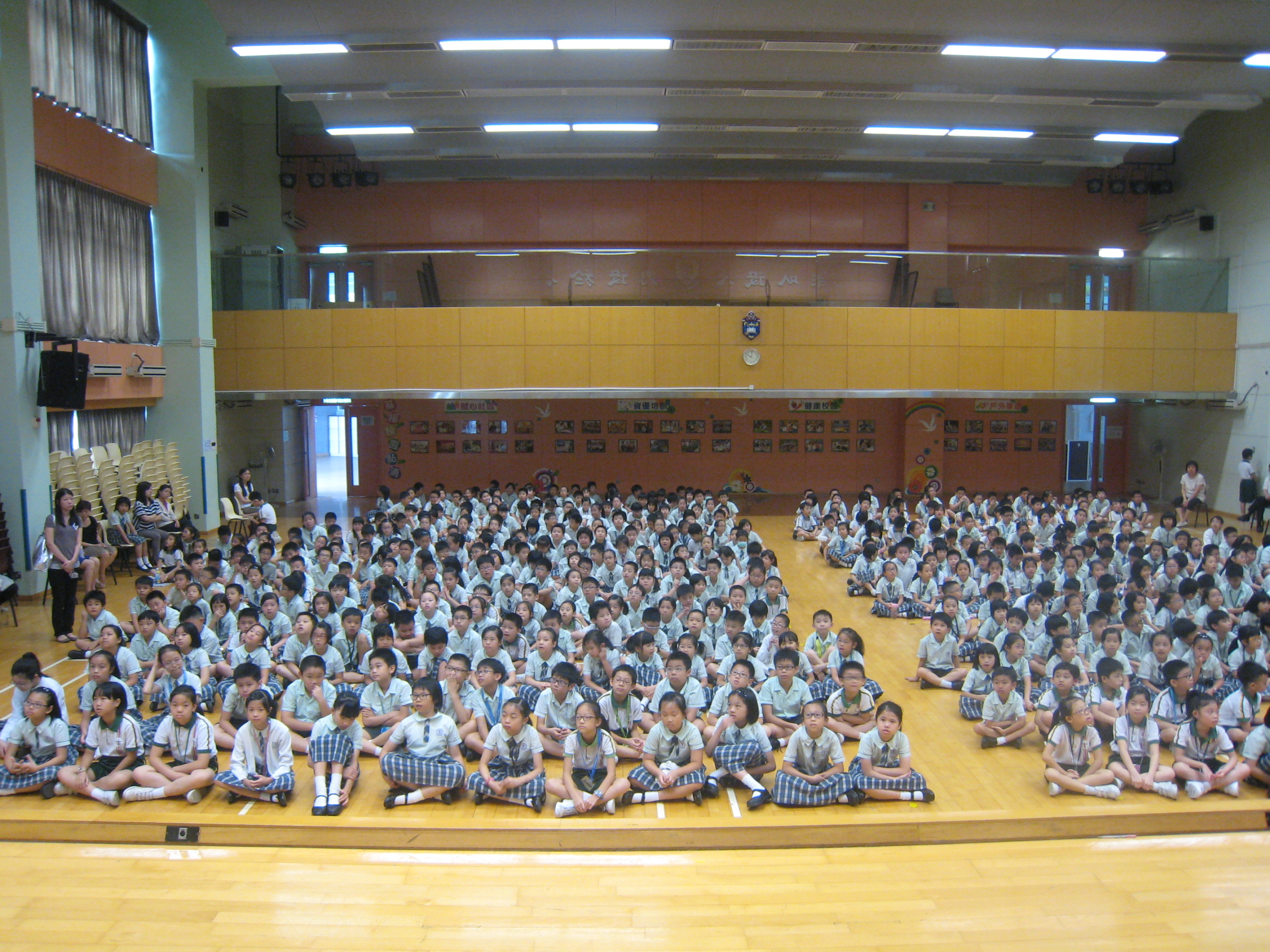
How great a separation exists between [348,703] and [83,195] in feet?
36.2

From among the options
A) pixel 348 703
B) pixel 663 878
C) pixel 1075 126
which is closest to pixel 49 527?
pixel 348 703

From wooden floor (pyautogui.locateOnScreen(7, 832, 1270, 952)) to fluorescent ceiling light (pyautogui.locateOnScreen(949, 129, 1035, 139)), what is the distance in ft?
44.2

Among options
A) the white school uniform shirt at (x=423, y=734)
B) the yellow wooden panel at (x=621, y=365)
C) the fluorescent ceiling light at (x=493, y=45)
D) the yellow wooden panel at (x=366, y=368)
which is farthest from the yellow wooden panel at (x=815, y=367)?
the white school uniform shirt at (x=423, y=734)

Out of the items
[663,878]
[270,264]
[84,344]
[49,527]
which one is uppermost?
[270,264]

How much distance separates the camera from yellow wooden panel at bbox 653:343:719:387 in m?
17.1

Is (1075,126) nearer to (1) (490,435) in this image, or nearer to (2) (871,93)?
(2) (871,93)

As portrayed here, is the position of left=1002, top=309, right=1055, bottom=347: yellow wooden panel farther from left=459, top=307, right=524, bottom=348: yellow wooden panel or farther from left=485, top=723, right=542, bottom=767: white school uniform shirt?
left=485, top=723, right=542, bottom=767: white school uniform shirt

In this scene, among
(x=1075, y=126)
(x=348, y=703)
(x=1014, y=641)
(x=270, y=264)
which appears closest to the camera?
(x=348, y=703)

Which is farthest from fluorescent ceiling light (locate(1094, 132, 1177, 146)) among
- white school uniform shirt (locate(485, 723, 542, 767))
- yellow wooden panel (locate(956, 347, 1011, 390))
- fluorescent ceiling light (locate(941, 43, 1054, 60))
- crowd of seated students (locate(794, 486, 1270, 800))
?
white school uniform shirt (locate(485, 723, 542, 767))

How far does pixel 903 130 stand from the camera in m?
16.0

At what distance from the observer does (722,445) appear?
20.4 metres

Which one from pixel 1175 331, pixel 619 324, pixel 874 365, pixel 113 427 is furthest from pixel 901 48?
→ pixel 113 427

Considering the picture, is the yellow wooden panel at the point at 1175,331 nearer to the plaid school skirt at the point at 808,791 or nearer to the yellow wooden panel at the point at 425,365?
the yellow wooden panel at the point at 425,365

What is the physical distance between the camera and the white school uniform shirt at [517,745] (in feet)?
20.2
